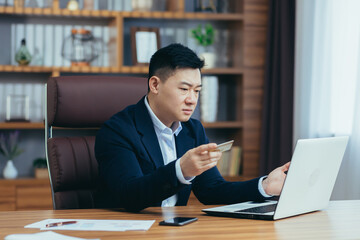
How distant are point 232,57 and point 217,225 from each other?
2475 mm

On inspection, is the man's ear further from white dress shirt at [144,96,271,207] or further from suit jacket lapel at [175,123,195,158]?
suit jacket lapel at [175,123,195,158]

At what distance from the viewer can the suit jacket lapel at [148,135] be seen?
177 cm

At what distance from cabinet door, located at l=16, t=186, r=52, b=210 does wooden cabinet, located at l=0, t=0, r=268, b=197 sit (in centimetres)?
39

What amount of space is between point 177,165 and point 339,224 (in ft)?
1.47

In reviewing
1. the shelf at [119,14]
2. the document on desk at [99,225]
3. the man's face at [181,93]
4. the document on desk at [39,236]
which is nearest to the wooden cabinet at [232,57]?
the shelf at [119,14]

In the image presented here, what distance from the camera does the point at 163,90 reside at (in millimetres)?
1812

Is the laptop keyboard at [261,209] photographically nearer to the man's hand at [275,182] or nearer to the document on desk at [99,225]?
the man's hand at [275,182]

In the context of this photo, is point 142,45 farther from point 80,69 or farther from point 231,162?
point 231,162

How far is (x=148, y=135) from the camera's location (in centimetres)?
180

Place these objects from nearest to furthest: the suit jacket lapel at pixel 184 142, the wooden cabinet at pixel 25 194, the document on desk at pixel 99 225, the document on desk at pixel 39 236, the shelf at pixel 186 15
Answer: the document on desk at pixel 39 236
the document on desk at pixel 99 225
the suit jacket lapel at pixel 184 142
the wooden cabinet at pixel 25 194
the shelf at pixel 186 15

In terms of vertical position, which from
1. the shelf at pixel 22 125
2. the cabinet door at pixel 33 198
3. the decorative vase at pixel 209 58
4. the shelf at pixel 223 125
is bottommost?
the cabinet door at pixel 33 198

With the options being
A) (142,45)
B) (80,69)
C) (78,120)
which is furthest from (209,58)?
(78,120)

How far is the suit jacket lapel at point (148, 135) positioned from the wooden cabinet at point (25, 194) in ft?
5.17

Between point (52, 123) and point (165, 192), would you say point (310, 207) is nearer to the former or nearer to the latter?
point (165, 192)
